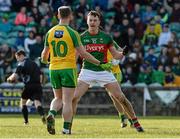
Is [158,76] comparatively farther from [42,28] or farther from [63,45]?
[63,45]

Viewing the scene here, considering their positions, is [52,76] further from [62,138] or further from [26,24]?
[26,24]

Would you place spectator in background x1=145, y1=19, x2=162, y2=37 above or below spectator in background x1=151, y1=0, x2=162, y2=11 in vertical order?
below

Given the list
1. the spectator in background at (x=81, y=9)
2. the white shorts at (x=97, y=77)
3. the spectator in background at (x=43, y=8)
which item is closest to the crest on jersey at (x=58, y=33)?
the white shorts at (x=97, y=77)

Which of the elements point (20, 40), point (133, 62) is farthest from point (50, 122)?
point (20, 40)

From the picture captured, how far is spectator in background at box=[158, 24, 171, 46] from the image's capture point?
97.1 ft

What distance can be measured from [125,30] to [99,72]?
14118mm

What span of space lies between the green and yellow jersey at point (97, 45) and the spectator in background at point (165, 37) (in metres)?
13.7

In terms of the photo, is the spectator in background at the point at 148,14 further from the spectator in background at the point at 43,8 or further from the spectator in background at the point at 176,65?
the spectator in background at the point at 43,8

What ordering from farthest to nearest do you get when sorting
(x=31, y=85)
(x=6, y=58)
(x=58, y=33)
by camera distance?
(x=6, y=58) < (x=31, y=85) < (x=58, y=33)

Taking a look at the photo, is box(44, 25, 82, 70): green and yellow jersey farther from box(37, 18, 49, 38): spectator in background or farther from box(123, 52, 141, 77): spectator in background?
box(37, 18, 49, 38): spectator in background

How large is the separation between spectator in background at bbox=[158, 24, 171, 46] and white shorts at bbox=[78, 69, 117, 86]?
544 inches

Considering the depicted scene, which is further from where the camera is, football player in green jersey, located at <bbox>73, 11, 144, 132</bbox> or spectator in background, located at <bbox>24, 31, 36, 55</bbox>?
spectator in background, located at <bbox>24, 31, 36, 55</bbox>

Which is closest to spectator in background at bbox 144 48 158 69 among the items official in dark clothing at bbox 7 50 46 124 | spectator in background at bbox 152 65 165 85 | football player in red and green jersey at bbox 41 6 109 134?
spectator in background at bbox 152 65 165 85

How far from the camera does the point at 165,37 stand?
97.3 ft
